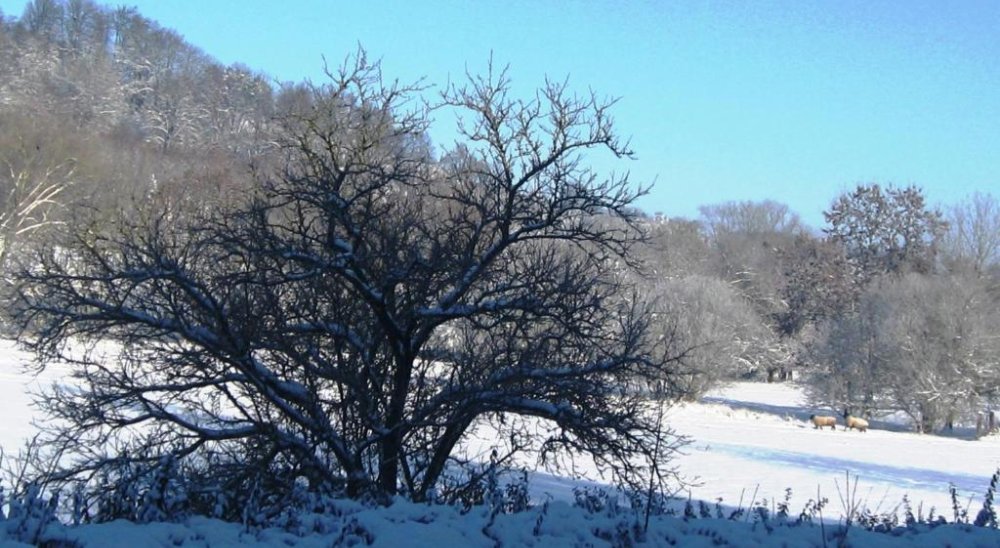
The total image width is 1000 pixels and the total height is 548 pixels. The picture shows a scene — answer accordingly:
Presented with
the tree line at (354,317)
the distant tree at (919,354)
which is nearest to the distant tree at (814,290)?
the distant tree at (919,354)

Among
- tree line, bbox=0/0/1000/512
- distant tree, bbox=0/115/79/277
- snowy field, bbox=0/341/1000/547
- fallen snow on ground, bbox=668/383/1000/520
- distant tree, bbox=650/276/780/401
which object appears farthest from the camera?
distant tree, bbox=650/276/780/401

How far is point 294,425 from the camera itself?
34.7ft

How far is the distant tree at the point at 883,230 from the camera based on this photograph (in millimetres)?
74438

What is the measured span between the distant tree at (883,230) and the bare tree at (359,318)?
216ft

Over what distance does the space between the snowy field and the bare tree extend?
53.3 inches

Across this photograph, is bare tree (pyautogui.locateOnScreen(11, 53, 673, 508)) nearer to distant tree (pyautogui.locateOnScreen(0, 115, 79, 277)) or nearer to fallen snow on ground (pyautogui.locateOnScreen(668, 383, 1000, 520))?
fallen snow on ground (pyautogui.locateOnScreen(668, 383, 1000, 520))

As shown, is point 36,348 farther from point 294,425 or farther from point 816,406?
point 816,406

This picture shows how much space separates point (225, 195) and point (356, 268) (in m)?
3.31

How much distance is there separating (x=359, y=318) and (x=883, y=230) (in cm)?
7515

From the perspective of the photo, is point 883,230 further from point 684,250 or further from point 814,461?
point 814,461

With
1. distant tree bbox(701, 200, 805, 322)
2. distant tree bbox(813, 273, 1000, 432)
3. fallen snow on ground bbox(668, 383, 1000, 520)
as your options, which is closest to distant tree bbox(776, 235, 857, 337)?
distant tree bbox(701, 200, 805, 322)

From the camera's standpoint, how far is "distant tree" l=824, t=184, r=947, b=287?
7444cm

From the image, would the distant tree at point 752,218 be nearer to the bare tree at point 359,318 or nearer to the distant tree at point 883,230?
the distant tree at point 883,230

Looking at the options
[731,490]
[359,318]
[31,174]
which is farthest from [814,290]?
[359,318]
